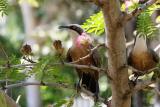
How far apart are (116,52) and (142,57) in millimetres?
415

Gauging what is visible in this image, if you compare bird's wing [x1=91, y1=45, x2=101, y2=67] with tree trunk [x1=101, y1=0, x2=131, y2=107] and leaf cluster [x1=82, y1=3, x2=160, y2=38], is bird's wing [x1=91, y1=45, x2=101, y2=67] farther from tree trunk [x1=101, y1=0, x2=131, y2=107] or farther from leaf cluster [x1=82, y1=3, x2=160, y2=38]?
tree trunk [x1=101, y1=0, x2=131, y2=107]

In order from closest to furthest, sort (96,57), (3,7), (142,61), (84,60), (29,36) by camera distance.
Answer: (3,7) < (142,61) < (96,57) < (84,60) < (29,36)

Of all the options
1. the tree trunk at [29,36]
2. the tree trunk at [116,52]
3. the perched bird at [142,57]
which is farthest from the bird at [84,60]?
the tree trunk at [29,36]

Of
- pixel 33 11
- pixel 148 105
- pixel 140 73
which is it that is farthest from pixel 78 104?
pixel 33 11

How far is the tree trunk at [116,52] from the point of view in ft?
5.16

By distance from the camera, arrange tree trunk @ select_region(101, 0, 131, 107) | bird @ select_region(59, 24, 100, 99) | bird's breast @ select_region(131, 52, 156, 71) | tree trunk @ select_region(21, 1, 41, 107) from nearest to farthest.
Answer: tree trunk @ select_region(101, 0, 131, 107) < bird's breast @ select_region(131, 52, 156, 71) < bird @ select_region(59, 24, 100, 99) < tree trunk @ select_region(21, 1, 41, 107)

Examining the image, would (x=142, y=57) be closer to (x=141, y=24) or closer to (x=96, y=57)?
(x=96, y=57)

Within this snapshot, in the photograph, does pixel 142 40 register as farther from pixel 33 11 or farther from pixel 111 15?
pixel 33 11

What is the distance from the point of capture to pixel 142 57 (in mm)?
2029

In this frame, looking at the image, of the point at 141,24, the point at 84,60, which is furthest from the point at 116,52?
the point at 84,60

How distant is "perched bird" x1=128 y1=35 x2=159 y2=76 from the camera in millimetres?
1989

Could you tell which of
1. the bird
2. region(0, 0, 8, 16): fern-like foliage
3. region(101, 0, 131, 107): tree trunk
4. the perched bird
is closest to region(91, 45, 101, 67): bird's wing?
the bird

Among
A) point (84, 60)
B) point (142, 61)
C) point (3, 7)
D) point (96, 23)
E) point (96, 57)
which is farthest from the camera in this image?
point (84, 60)

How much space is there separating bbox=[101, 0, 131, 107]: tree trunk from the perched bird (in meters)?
0.27
